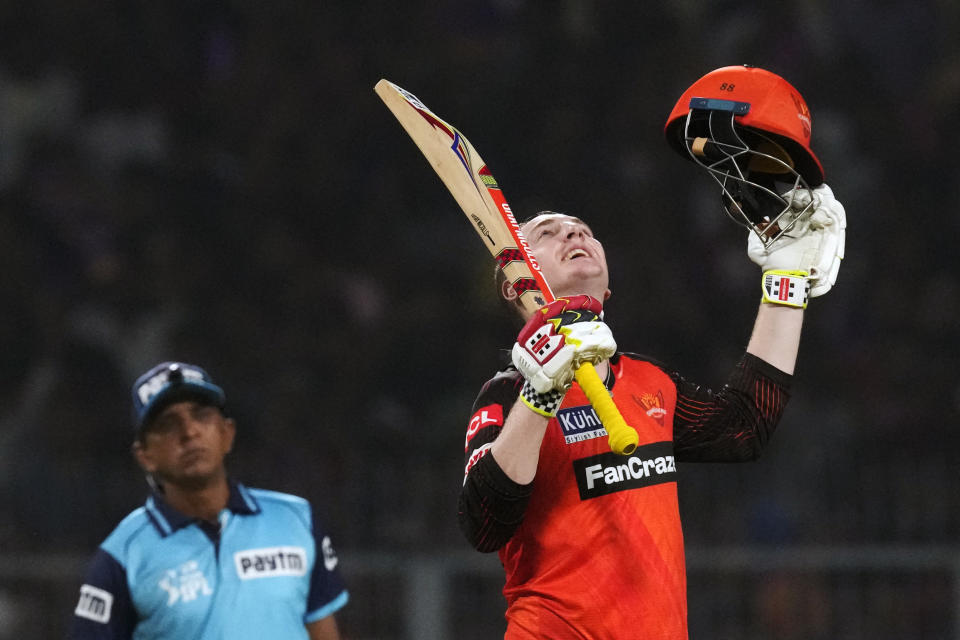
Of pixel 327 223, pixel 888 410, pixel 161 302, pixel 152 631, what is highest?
pixel 327 223

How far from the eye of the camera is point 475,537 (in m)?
2.43

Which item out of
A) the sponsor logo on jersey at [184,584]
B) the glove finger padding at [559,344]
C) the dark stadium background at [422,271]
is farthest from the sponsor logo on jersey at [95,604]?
the dark stadium background at [422,271]

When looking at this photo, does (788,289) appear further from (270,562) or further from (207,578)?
(207,578)

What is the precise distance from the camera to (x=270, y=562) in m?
3.34

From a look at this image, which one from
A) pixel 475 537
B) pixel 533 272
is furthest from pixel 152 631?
pixel 533 272

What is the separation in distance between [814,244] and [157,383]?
5.88ft

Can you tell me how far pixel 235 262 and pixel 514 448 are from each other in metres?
4.89

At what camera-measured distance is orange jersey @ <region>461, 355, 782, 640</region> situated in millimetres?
2477

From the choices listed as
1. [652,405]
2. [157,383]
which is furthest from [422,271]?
[652,405]

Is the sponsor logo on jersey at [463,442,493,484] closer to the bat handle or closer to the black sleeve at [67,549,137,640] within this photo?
the bat handle

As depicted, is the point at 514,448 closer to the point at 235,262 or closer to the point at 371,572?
the point at 371,572

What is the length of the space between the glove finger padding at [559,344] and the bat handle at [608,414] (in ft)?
0.08

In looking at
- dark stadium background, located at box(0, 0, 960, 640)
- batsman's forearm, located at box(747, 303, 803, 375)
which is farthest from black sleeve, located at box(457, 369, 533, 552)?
dark stadium background, located at box(0, 0, 960, 640)

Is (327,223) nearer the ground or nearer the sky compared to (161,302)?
nearer the sky
